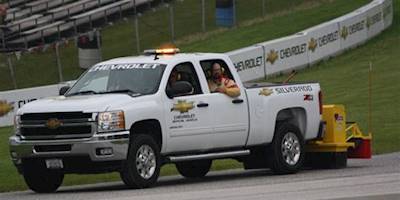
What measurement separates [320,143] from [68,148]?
5.00 metres

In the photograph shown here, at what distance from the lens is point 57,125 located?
51.3ft

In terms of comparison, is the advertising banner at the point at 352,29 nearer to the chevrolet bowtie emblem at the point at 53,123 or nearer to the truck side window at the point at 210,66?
the truck side window at the point at 210,66

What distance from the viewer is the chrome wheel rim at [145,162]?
15711mm

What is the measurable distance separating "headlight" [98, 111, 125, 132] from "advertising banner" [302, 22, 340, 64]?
2356cm

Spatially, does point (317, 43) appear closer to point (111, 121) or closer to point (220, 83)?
point (220, 83)

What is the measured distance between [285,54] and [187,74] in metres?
20.7

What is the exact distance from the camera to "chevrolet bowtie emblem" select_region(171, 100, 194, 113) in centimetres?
1636

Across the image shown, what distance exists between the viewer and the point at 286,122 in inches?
714

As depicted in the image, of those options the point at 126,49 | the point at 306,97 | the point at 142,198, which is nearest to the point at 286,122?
the point at 306,97

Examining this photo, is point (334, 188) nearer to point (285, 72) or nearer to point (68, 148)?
point (68, 148)

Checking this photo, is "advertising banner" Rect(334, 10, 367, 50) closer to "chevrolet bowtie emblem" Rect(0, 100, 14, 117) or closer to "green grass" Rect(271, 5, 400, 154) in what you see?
"green grass" Rect(271, 5, 400, 154)

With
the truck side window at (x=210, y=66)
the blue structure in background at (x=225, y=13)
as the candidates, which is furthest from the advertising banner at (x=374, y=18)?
the truck side window at (x=210, y=66)

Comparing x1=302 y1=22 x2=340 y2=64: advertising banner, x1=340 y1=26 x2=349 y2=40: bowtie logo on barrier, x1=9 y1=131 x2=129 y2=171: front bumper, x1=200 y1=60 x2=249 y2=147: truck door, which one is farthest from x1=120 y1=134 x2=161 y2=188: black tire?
x1=340 y1=26 x2=349 y2=40: bowtie logo on barrier

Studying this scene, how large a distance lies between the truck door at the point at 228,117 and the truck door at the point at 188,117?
0.12m
